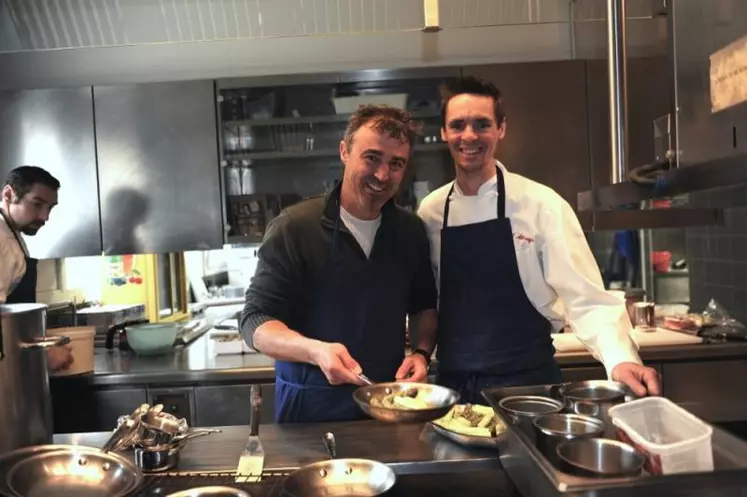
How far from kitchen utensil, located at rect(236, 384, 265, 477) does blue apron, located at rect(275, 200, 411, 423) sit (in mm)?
319

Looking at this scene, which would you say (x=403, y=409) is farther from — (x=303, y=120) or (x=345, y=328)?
(x=303, y=120)

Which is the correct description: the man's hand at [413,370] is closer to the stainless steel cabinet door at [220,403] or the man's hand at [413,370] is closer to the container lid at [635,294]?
Answer: the stainless steel cabinet door at [220,403]

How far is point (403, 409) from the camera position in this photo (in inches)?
50.4

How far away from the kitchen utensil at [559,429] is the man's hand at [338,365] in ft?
1.41

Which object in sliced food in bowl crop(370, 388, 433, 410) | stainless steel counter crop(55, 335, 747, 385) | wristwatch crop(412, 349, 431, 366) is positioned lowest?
stainless steel counter crop(55, 335, 747, 385)

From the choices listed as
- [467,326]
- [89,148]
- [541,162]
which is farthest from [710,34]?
[89,148]

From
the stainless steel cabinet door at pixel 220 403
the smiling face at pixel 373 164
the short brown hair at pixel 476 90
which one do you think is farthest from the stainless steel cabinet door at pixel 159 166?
the short brown hair at pixel 476 90

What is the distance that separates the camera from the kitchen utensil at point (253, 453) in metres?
1.29

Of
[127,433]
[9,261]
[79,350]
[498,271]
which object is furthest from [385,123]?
[9,261]

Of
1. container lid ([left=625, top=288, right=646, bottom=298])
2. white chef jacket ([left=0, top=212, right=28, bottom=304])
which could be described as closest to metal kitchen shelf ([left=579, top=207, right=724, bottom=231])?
container lid ([left=625, top=288, right=646, bottom=298])

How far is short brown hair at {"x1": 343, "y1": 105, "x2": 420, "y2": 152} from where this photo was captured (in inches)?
65.6

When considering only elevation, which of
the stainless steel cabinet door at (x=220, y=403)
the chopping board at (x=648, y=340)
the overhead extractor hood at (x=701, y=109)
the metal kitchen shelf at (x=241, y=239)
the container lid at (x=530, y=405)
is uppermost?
the overhead extractor hood at (x=701, y=109)

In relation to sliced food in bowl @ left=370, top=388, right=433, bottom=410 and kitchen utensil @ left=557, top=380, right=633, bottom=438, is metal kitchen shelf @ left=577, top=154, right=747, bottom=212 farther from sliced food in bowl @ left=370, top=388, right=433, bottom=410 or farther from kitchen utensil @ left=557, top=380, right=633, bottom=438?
sliced food in bowl @ left=370, top=388, right=433, bottom=410

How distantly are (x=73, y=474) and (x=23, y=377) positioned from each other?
232mm
